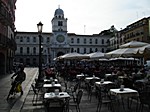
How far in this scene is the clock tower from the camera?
281ft

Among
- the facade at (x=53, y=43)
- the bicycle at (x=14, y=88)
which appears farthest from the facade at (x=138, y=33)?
the bicycle at (x=14, y=88)

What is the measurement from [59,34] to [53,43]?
11.8ft

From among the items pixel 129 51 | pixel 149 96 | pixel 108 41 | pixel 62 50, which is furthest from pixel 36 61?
pixel 149 96

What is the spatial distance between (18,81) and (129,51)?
6201 mm

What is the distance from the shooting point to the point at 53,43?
8569cm

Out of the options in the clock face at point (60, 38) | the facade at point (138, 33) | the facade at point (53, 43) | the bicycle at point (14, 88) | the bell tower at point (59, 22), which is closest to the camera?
the bicycle at point (14, 88)

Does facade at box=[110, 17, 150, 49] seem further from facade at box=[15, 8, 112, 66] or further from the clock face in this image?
facade at box=[15, 8, 112, 66]

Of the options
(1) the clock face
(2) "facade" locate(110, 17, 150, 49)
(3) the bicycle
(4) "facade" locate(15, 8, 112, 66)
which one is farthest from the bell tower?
(3) the bicycle

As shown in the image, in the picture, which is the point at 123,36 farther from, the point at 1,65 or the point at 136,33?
the point at 1,65

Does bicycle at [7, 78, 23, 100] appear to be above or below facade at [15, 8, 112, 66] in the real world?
below

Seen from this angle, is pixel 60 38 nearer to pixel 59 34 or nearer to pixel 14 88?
pixel 59 34

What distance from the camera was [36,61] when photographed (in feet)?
290

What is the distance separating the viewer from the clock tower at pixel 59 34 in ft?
281

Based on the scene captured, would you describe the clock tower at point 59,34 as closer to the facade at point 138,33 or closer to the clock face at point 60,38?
the clock face at point 60,38
